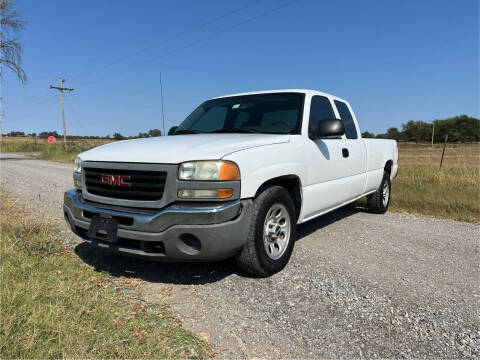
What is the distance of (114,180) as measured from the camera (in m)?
2.76

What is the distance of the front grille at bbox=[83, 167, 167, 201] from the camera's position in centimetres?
257

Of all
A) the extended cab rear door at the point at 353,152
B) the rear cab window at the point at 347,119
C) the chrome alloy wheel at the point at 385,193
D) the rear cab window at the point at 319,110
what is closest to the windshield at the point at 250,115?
the rear cab window at the point at 319,110

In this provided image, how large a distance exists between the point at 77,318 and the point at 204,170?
1.30 meters

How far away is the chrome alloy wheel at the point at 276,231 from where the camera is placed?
298 centimetres

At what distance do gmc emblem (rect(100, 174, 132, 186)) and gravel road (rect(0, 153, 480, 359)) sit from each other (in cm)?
92

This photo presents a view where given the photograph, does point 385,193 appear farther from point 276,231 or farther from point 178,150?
point 178,150

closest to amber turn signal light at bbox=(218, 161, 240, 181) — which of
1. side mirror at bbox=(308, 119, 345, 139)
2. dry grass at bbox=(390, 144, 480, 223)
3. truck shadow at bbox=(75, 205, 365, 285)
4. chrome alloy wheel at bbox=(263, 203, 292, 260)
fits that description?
chrome alloy wheel at bbox=(263, 203, 292, 260)

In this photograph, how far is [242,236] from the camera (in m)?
2.60

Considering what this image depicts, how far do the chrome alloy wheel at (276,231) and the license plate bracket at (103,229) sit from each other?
4.14ft

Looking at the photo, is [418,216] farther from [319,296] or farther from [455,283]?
[319,296]

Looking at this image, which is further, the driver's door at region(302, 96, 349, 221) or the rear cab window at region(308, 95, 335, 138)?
the rear cab window at region(308, 95, 335, 138)

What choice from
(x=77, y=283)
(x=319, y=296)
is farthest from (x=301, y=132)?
(x=77, y=283)

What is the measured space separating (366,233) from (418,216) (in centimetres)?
178

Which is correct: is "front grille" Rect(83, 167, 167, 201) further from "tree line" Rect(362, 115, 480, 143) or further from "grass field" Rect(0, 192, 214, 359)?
"tree line" Rect(362, 115, 480, 143)
